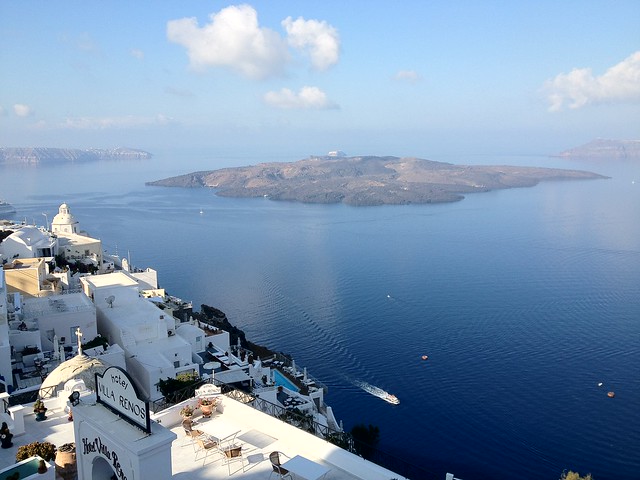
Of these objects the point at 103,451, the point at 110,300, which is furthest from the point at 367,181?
the point at 103,451

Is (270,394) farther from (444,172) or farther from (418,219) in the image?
(444,172)

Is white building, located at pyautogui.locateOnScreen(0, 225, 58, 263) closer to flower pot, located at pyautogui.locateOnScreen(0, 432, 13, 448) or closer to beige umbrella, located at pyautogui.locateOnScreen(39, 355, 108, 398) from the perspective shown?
beige umbrella, located at pyautogui.locateOnScreen(39, 355, 108, 398)

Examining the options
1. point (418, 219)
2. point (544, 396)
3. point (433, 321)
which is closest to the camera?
point (544, 396)

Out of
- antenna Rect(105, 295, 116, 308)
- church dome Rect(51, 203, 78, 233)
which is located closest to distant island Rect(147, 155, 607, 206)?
church dome Rect(51, 203, 78, 233)

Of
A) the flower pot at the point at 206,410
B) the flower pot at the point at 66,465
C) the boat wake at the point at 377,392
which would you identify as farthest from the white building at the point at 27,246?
the flower pot at the point at 66,465

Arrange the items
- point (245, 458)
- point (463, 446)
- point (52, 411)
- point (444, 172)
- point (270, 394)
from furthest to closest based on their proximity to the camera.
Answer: point (444, 172), point (463, 446), point (270, 394), point (52, 411), point (245, 458)

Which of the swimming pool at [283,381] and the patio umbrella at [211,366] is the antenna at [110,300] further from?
the swimming pool at [283,381]

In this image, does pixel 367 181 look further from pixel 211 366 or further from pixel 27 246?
pixel 211 366

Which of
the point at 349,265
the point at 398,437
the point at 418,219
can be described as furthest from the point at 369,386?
the point at 418,219
